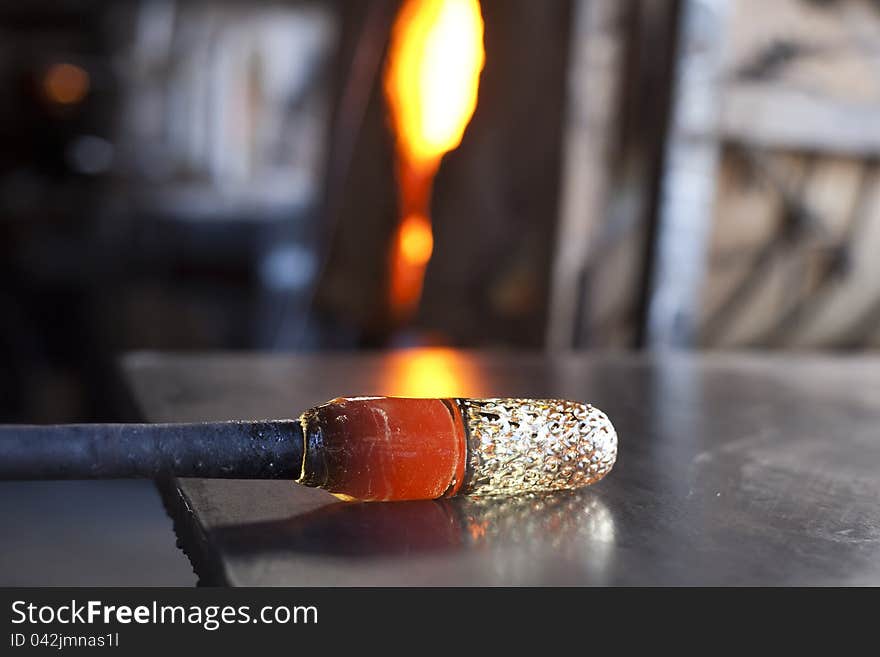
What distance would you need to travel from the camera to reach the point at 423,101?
3.91m

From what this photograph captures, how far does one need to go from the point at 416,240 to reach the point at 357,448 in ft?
10.6

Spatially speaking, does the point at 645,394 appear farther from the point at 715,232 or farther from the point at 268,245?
the point at 268,245

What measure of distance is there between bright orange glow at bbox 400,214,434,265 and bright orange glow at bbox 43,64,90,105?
5615mm

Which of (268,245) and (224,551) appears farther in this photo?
(268,245)

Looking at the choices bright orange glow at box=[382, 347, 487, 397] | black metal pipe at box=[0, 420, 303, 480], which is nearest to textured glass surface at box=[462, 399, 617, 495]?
black metal pipe at box=[0, 420, 303, 480]

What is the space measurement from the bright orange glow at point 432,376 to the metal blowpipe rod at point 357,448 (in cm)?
53

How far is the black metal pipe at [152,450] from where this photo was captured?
0.73 m

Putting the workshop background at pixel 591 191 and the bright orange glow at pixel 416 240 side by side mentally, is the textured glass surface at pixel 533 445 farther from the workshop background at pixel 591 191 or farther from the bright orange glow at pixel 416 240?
the bright orange glow at pixel 416 240

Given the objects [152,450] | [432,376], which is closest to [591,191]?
[432,376]

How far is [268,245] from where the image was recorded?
743cm

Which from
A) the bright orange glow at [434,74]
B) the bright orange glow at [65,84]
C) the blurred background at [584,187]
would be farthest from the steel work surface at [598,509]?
the bright orange glow at [65,84]
